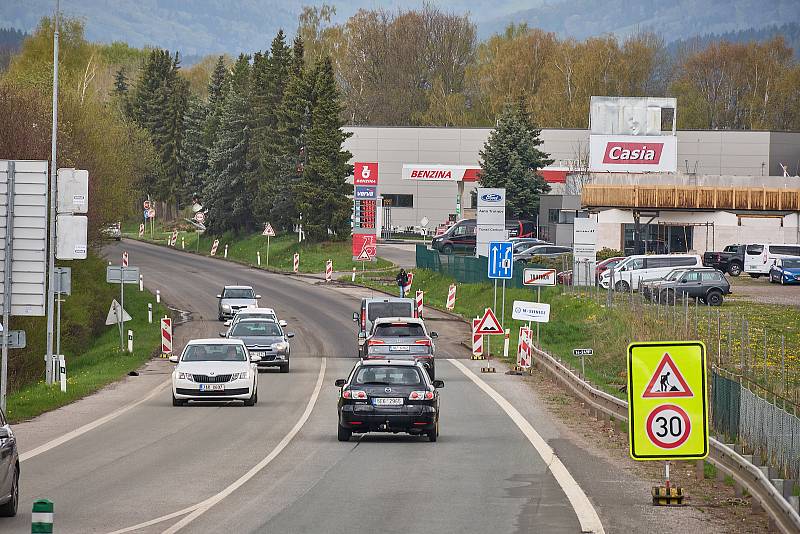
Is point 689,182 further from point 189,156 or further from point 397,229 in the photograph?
point 189,156

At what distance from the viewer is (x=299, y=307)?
6053 centimetres

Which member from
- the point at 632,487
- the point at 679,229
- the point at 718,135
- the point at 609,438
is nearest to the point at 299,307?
the point at 679,229

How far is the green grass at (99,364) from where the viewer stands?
29969mm

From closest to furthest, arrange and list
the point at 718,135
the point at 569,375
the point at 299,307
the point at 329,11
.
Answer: the point at 569,375
the point at 299,307
the point at 718,135
the point at 329,11

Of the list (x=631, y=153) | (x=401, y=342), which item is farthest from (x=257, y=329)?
(x=631, y=153)

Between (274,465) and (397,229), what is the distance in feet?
301

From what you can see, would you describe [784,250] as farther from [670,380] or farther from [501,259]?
[670,380]

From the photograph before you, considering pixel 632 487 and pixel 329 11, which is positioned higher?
pixel 329 11

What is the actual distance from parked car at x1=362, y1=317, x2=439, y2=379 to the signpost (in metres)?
20.2

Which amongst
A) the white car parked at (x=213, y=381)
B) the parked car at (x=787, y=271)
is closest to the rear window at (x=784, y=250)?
the parked car at (x=787, y=271)

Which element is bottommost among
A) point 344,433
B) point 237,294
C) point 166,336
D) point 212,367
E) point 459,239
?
point 344,433

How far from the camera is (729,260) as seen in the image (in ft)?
231

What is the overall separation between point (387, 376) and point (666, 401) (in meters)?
9.56

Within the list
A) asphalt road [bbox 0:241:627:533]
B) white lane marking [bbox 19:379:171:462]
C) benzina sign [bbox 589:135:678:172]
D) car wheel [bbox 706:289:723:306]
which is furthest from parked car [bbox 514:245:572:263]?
white lane marking [bbox 19:379:171:462]
